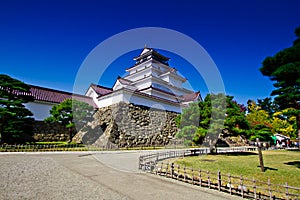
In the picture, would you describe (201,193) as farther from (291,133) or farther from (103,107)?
(291,133)

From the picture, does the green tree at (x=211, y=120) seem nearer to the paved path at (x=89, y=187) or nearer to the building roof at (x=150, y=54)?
the paved path at (x=89, y=187)

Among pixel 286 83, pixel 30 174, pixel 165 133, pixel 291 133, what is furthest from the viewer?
pixel 291 133

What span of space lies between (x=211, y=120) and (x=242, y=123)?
334 cm

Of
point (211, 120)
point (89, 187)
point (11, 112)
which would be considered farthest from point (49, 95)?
point (89, 187)

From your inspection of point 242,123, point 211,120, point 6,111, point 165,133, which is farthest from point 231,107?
point 6,111

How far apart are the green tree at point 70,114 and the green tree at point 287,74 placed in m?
18.0

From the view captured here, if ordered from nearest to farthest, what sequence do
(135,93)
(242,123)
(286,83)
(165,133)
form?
(286,83) → (242,123) → (135,93) → (165,133)

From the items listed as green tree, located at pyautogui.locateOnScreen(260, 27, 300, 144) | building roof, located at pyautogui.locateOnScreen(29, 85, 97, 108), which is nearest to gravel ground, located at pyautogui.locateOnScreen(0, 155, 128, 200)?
green tree, located at pyautogui.locateOnScreen(260, 27, 300, 144)

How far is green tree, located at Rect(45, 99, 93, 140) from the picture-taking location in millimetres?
19594

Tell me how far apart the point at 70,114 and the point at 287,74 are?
19.2 metres

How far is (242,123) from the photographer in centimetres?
1656

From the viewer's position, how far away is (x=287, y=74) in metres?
8.83

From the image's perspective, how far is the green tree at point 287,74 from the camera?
28.0 ft

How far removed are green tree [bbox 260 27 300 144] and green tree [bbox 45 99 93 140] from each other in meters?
18.0
